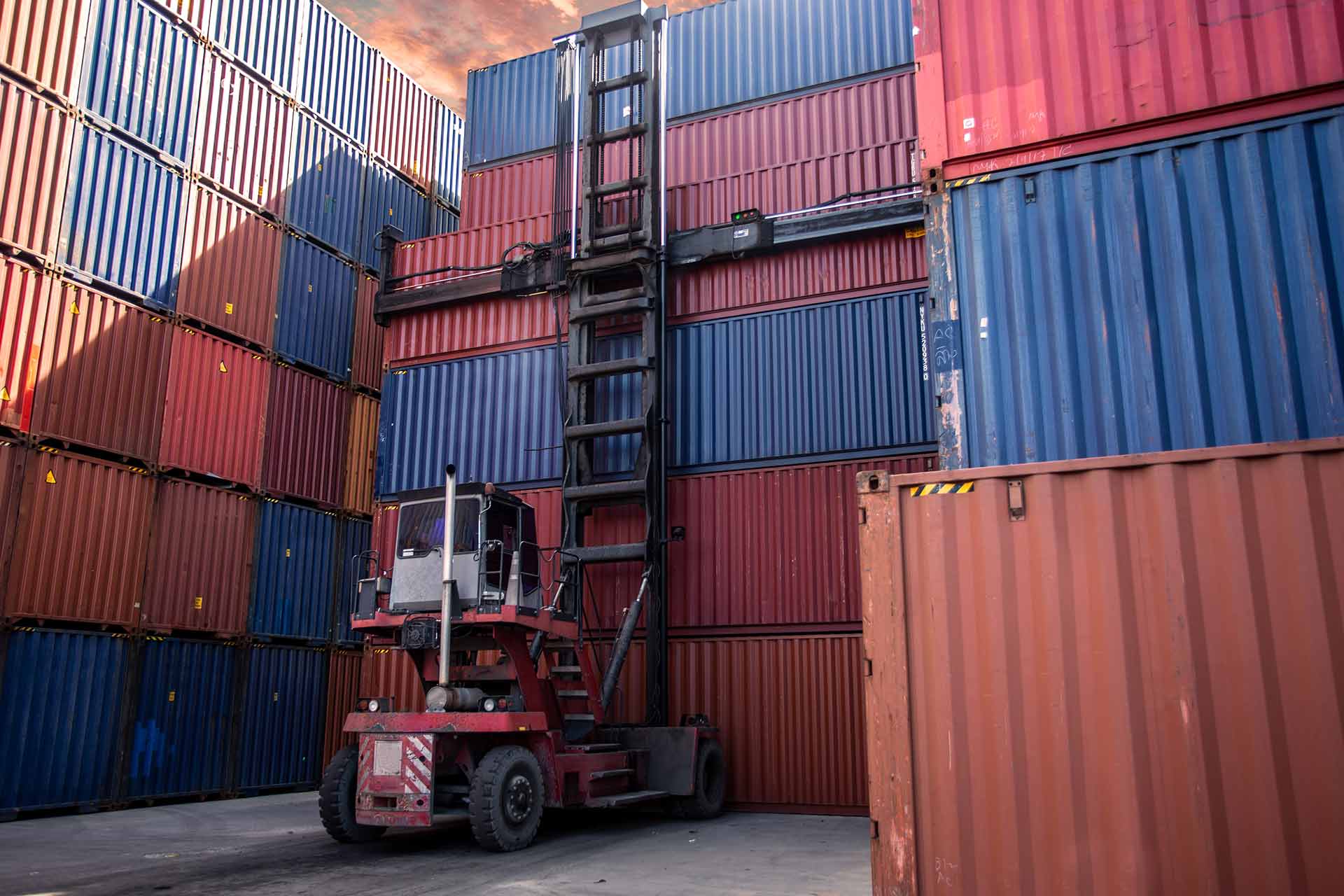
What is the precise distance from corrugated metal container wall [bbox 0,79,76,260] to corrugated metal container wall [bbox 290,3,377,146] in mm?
5675

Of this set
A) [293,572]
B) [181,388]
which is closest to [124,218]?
[181,388]

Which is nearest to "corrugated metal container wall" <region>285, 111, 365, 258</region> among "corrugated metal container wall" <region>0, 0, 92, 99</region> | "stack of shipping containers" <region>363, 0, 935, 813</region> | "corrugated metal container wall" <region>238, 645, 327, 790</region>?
"stack of shipping containers" <region>363, 0, 935, 813</region>

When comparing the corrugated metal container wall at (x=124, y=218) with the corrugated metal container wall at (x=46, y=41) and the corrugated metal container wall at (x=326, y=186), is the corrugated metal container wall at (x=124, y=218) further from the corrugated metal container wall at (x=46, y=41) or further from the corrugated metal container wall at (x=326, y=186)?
the corrugated metal container wall at (x=326, y=186)

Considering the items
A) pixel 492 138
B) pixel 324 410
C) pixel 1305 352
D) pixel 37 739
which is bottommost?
pixel 37 739

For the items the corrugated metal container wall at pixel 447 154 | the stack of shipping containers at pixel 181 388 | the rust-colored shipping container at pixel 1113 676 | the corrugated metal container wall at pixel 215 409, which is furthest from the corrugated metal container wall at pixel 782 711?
the corrugated metal container wall at pixel 447 154

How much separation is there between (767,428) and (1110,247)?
7.89 m

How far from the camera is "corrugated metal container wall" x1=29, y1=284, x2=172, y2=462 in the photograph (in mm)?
14164

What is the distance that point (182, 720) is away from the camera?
15.7 metres

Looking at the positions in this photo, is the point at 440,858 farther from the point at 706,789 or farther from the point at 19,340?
the point at 19,340

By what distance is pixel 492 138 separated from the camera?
58.6ft

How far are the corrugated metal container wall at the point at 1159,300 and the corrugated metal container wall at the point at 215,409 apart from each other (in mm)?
13664

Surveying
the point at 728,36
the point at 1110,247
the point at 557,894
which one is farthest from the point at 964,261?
the point at 728,36

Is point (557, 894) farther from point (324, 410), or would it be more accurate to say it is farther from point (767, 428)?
point (324, 410)

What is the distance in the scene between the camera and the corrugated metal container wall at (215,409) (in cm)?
1620
